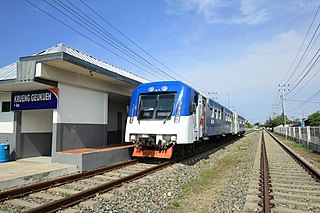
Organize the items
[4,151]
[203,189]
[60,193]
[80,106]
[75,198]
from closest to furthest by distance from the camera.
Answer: [75,198] < [60,193] < [203,189] < [4,151] < [80,106]

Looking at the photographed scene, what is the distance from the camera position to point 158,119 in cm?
970

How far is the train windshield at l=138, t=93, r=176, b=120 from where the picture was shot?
975cm

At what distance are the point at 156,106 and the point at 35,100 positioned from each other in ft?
16.1

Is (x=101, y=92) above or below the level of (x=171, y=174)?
above

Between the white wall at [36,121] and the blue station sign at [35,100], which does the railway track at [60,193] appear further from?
the white wall at [36,121]

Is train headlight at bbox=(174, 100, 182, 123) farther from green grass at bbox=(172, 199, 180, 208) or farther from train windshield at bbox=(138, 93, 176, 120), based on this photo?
green grass at bbox=(172, 199, 180, 208)

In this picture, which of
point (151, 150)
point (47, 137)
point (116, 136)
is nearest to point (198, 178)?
point (151, 150)

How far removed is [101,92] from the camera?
12.0m

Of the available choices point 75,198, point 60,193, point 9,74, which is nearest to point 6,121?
point 9,74

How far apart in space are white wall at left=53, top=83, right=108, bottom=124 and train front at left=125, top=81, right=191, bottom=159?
6.63ft

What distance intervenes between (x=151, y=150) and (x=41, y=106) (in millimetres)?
4675

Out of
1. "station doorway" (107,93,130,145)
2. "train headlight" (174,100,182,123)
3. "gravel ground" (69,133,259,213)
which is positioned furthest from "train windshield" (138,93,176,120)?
"station doorway" (107,93,130,145)

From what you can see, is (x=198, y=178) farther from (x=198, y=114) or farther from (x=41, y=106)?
(x=41, y=106)

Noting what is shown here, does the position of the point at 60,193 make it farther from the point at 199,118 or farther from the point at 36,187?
the point at 199,118
